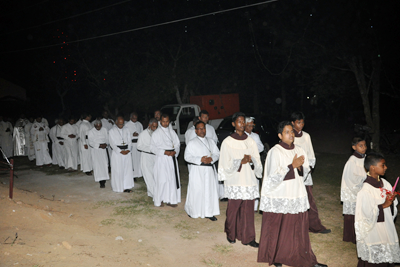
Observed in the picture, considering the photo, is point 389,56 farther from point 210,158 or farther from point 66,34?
point 66,34

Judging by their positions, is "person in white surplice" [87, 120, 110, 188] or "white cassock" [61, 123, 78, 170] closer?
"person in white surplice" [87, 120, 110, 188]

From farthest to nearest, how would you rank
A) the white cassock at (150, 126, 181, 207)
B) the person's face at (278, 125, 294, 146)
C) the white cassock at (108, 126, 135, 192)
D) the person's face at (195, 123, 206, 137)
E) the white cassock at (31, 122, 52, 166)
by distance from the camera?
1. the white cassock at (31, 122, 52, 166)
2. the white cassock at (108, 126, 135, 192)
3. the white cassock at (150, 126, 181, 207)
4. the person's face at (195, 123, 206, 137)
5. the person's face at (278, 125, 294, 146)

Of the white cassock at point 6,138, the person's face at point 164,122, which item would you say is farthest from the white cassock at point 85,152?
the white cassock at point 6,138

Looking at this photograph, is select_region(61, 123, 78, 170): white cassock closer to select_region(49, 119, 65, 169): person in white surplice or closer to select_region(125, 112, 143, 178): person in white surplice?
select_region(49, 119, 65, 169): person in white surplice

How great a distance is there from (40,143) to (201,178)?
961cm

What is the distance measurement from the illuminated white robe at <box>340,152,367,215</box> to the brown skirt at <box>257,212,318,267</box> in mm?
1107

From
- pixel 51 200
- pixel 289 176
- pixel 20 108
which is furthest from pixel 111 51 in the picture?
pixel 289 176

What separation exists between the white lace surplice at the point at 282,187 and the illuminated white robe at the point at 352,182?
3.68ft

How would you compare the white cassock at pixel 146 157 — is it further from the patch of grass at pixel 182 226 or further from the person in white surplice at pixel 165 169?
the patch of grass at pixel 182 226

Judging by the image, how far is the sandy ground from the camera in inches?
187

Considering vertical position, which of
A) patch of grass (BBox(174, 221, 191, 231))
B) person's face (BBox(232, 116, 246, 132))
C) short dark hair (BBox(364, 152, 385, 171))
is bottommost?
patch of grass (BBox(174, 221, 191, 231))

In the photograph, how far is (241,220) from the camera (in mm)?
5477

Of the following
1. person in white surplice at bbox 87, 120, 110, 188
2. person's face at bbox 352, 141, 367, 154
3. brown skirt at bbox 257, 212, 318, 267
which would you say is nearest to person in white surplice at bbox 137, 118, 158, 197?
person in white surplice at bbox 87, 120, 110, 188

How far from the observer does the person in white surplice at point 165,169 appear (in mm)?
7734
